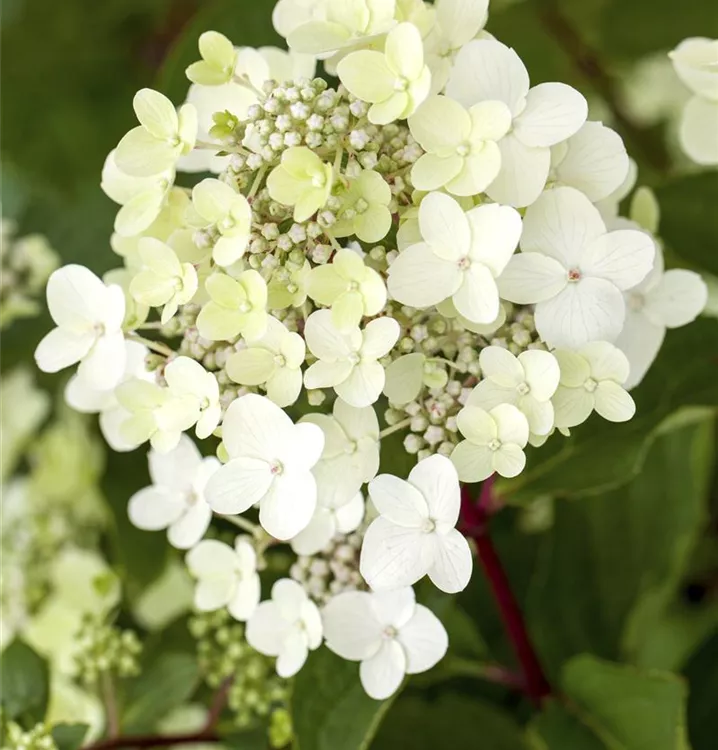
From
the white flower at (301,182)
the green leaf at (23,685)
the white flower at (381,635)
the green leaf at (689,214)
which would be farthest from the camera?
the green leaf at (689,214)

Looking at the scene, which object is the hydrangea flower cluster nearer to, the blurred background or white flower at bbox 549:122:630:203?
white flower at bbox 549:122:630:203

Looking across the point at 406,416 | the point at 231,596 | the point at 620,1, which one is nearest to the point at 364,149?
the point at 406,416

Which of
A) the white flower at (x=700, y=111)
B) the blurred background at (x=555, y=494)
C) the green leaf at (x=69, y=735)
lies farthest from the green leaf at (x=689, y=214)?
the green leaf at (x=69, y=735)

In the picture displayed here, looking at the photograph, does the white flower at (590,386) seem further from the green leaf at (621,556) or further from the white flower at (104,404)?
the green leaf at (621,556)

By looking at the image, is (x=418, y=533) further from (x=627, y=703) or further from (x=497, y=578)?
(x=627, y=703)

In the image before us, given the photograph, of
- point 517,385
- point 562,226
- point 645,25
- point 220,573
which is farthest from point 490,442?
point 645,25

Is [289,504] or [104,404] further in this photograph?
[104,404]
